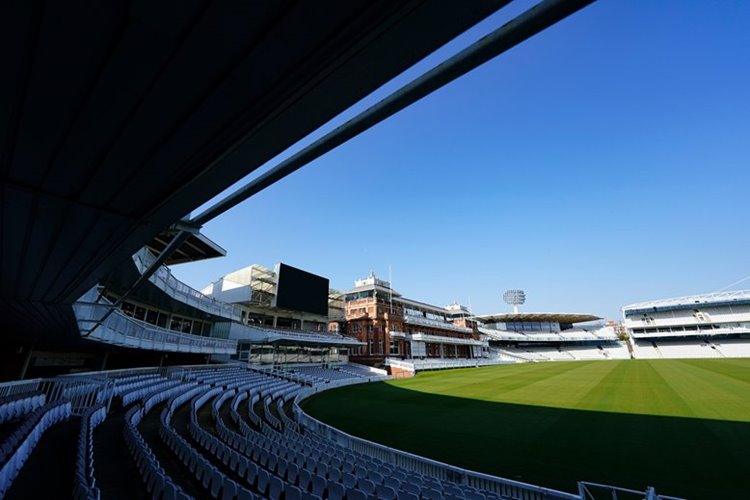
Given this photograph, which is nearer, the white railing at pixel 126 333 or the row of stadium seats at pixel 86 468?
the row of stadium seats at pixel 86 468

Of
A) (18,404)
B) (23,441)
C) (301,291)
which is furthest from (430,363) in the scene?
(23,441)

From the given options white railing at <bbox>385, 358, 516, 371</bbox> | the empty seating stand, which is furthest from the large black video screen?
the empty seating stand

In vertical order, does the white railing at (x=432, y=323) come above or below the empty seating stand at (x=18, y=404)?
above

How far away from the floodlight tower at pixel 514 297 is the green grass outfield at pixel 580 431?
3273 inches

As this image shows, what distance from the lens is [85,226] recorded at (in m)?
4.93

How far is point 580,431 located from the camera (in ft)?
47.8

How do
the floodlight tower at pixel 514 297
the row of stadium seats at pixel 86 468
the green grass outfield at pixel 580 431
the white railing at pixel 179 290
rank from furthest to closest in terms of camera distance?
the floodlight tower at pixel 514 297, the white railing at pixel 179 290, the green grass outfield at pixel 580 431, the row of stadium seats at pixel 86 468

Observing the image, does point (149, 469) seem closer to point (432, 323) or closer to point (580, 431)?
point (580, 431)

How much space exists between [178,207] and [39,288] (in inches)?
308

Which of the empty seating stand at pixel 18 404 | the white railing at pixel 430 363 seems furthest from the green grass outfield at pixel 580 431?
the white railing at pixel 430 363

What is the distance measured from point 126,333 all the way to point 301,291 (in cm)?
2492

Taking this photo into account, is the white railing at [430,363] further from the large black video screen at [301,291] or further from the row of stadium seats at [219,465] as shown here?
the row of stadium seats at [219,465]

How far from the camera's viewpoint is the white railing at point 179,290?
60.6 feet

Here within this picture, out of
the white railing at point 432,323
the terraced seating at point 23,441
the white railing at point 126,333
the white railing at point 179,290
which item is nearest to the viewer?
the terraced seating at point 23,441
